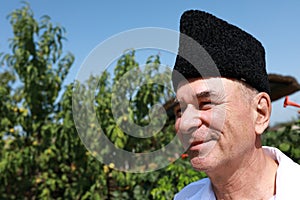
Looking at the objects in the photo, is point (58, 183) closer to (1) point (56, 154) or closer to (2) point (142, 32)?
(1) point (56, 154)

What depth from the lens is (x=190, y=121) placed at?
3.93 feet

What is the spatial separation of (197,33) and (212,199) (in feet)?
1.69

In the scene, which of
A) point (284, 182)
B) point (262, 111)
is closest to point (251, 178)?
point (284, 182)

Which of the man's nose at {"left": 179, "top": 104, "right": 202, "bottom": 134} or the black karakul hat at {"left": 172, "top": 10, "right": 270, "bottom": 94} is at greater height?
the black karakul hat at {"left": 172, "top": 10, "right": 270, "bottom": 94}

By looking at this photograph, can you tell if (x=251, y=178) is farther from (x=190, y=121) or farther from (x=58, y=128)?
(x=58, y=128)

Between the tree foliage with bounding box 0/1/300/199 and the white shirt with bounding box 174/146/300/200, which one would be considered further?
the tree foliage with bounding box 0/1/300/199

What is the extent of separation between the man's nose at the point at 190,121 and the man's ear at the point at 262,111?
16 centimetres

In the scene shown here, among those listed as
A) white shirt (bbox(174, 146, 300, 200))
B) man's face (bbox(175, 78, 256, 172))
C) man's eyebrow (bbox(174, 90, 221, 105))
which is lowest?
white shirt (bbox(174, 146, 300, 200))

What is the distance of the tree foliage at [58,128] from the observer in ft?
11.6

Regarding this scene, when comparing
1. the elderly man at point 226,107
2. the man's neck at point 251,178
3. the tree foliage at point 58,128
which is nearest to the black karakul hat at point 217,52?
the elderly man at point 226,107

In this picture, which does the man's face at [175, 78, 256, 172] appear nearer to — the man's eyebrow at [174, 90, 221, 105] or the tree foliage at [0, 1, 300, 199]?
the man's eyebrow at [174, 90, 221, 105]

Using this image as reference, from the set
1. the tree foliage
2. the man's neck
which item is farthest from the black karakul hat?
the tree foliage

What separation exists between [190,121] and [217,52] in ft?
0.65

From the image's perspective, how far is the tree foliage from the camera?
3.54 m
